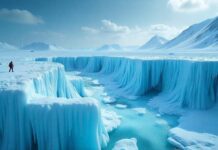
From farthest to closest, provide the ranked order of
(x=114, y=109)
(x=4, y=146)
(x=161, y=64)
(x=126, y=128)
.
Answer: (x=161, y=64) < (x=114, y=109) < (x=126, y=128) < (x=4, y=146)

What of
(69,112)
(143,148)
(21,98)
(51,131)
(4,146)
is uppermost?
(21,98)

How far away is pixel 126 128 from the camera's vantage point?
1133 centimetres

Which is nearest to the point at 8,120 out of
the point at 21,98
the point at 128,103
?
the point at 21,98

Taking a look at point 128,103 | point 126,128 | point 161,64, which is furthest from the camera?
point 161,64

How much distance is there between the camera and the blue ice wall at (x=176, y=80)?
44.6 ft

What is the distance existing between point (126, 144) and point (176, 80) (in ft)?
29.2

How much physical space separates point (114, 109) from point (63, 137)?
302 inches

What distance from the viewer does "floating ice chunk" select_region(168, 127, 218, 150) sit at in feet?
29.7

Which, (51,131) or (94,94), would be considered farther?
(94,94)

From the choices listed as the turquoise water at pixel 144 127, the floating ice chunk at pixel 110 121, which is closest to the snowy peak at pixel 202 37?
the turquoise water at pixel 144 127

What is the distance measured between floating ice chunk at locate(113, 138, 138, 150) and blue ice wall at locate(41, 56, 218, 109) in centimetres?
616

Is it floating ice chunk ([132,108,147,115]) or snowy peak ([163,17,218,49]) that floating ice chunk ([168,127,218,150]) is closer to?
floating ice chunk ([132,108,147,115])

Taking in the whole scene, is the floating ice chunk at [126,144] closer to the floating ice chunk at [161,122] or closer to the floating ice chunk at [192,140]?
the floating ice chunk at [192,140]

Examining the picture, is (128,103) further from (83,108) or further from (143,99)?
(83,108)
